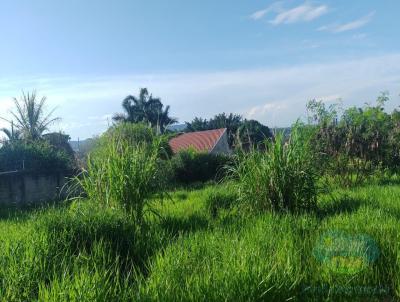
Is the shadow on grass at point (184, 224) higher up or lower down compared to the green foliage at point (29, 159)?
lower down

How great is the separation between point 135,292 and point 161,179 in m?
3.67

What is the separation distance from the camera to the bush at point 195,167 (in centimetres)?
1642

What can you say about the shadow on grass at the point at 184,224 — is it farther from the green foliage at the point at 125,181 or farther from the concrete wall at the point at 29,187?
the concrete wall at the point at 29,187

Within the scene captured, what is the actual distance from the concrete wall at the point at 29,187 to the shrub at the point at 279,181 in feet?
26.2

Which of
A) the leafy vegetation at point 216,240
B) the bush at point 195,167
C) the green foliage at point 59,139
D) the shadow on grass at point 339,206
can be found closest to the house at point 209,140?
the green foliage at point 59,139

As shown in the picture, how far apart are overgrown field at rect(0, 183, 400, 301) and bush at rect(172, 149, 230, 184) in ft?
35.3

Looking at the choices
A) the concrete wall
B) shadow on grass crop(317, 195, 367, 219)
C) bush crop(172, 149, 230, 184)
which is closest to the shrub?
shadow on grass crop(317, 195, 367, 219)

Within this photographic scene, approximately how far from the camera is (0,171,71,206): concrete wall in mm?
12562

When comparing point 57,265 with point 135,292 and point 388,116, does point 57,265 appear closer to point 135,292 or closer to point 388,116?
point 135,292

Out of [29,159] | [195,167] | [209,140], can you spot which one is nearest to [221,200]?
[29,159]

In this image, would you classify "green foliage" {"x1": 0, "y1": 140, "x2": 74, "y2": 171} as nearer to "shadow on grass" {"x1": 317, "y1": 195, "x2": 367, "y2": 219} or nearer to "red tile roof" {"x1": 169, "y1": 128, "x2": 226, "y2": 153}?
"shadow on grass" {"x1": 317, "y1": 195, "x2": 367, "y2": 219}

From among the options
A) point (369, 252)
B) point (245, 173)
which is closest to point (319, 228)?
point (369, 252)

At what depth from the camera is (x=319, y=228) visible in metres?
4.61
